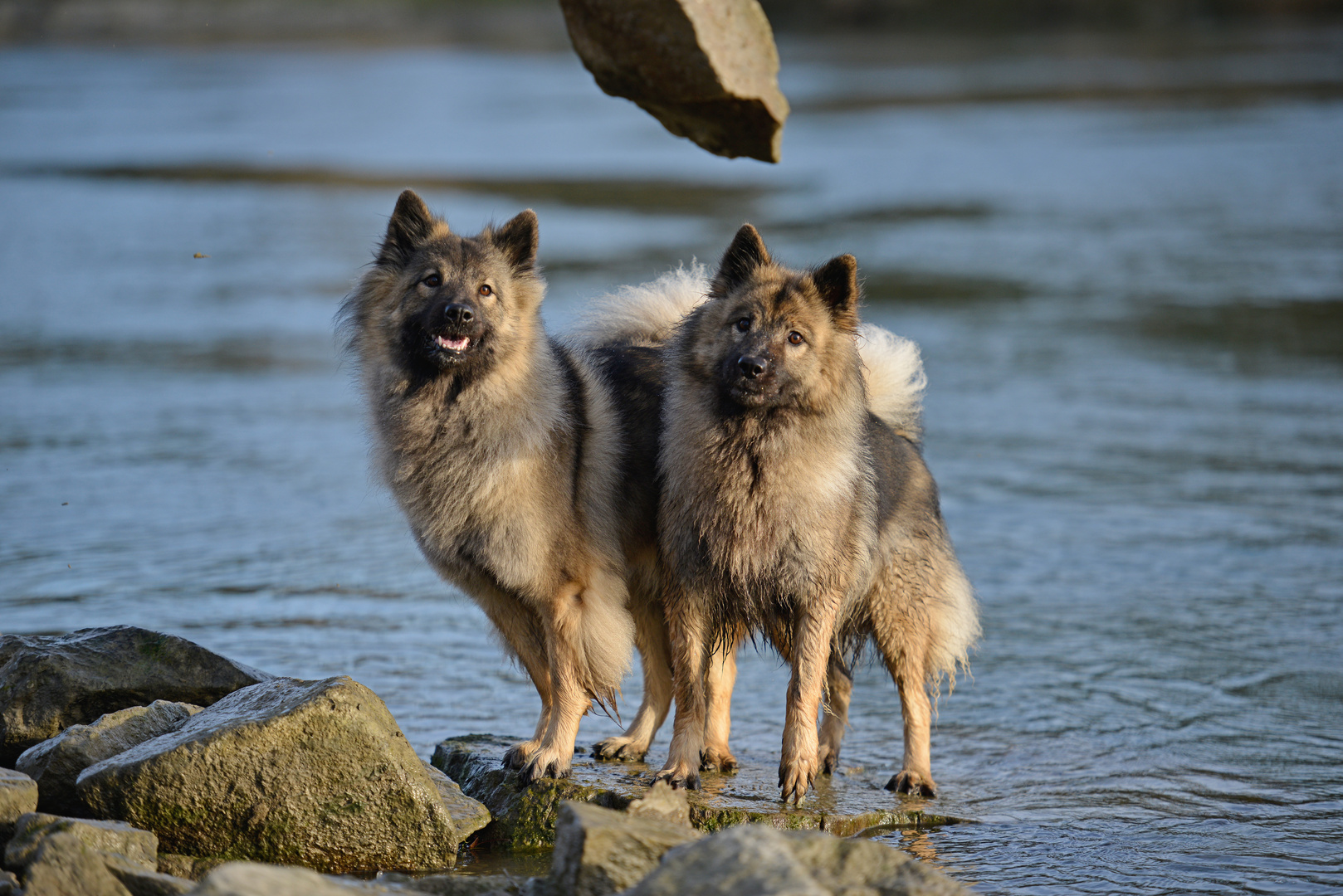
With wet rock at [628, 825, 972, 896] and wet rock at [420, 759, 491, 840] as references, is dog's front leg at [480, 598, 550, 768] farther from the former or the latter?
wet rock at [628, 825, 972, 896]

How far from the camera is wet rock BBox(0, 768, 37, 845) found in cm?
444

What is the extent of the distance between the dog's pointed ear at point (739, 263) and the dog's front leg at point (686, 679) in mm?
1139

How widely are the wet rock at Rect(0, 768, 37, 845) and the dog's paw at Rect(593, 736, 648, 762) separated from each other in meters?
2.11

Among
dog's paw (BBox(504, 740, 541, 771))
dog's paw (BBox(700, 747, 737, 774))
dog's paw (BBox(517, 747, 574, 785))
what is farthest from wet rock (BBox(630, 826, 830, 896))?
dog's paw (BBox(700, 747, 737, 774))

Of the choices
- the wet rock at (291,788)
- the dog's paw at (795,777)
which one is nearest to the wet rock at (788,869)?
the dog's paw at (795,777)


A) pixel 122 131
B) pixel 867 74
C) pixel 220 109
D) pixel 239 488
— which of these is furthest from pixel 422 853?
pixel 867 74

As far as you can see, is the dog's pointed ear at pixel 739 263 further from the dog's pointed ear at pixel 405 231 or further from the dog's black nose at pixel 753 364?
the dog's pointed ear at pixel 405 231

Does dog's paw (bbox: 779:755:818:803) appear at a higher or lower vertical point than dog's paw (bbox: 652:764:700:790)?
higher

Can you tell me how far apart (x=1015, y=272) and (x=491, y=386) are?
1324cm

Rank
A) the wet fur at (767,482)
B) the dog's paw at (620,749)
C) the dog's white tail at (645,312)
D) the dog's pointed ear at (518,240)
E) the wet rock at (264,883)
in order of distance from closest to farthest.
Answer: the wet rock at (264,883) < the wet fur at (767,482) < the dog's pointed ear at (518,240) < the dog's paw at (620,749) < the dog's white tail at (645,312)

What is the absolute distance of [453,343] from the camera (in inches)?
203

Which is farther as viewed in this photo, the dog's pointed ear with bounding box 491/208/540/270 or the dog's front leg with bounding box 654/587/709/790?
the dog's pointed ear with bounding box 491/208/540/270

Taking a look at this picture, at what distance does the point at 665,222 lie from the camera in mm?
21031

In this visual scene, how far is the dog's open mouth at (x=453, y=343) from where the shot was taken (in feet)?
16.9
